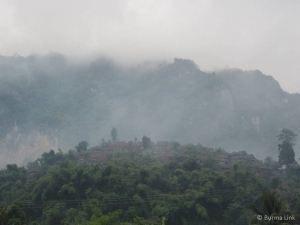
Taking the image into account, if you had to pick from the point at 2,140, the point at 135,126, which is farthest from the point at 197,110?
the point at 2,140

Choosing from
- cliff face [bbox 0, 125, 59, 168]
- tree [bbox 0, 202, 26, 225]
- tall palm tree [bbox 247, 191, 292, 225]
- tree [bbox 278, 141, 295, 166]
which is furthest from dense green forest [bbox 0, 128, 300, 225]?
cliff face [bbox 0, 125, 59, 168]

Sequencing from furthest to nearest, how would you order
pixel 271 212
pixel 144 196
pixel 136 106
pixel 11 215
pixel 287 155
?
pixel 136 106 < pixel 287 155 < pixel 144 196 < pixel 11 215 < pixel 271 212

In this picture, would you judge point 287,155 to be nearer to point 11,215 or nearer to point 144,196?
point 144,196

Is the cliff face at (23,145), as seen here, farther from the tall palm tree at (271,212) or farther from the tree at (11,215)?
the tall palm tree at (271,212)

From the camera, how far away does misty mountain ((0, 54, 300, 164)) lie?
8862cm

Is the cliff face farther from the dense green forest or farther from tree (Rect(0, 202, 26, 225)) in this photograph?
tree (Rect(0, 202, 26, 225))

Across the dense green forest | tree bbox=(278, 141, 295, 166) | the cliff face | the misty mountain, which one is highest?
the misty mountain

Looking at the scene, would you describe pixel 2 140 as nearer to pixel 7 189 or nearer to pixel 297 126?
pixel 7 189

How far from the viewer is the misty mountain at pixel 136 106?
88625 mm

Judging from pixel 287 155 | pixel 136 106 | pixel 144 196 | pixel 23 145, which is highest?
pixel 136 106

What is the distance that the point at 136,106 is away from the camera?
118312mm

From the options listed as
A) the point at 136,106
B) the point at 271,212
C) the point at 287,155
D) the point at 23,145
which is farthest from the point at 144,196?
the point at 136,106

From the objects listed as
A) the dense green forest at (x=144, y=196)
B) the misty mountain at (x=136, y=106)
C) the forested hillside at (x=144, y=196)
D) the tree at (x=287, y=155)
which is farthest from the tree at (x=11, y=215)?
the misty mountain at (x=136, y=106)

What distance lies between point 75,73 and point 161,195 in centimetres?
10228
